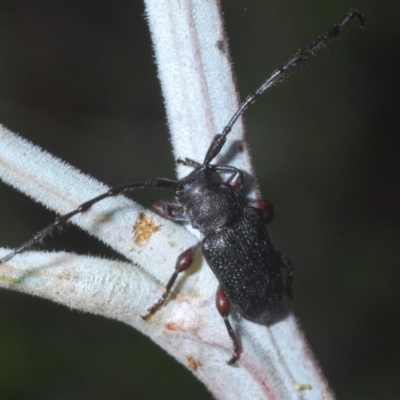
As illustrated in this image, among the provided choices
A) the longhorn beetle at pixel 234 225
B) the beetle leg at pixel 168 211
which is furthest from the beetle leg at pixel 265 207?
the beetle leg at pixel 168 211

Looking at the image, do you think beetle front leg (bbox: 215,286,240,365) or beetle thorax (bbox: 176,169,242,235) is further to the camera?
beetle thorax (bbox: 176,169,242,235)

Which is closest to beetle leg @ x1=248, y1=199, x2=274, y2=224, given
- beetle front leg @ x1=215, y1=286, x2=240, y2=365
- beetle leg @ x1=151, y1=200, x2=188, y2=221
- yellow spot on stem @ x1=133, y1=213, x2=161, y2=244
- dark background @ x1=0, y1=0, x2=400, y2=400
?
beetle leg @ x1=151, y1=200, x2=188, y2=221

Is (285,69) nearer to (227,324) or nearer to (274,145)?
(227,324)

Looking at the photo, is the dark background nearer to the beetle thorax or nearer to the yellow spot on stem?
the beetle thorax

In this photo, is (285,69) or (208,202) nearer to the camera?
(285,69)

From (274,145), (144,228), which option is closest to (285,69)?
(144,228)

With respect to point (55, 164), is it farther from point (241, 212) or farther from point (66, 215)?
point (241, 212)
